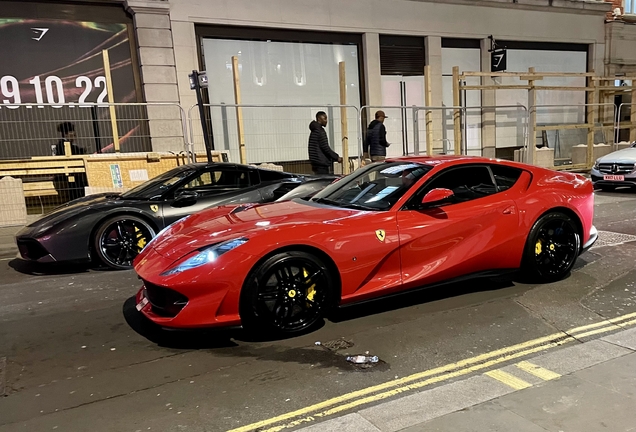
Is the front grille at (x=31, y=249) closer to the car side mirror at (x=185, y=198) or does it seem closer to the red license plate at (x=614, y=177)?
the car side mirror at (x=185, y=198)

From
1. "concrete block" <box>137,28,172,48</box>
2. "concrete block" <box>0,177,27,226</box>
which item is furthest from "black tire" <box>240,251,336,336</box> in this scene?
"concrete block" <box>137,28,172,48</box>

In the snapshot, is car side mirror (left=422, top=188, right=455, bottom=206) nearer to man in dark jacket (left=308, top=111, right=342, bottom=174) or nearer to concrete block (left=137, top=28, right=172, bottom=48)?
man in dark jacket (left=308, top=111, right=342, bottom=174)

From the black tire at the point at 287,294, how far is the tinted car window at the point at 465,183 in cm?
132

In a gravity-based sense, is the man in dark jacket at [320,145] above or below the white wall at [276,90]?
below


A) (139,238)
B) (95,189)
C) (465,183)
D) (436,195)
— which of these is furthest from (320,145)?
(436,195)

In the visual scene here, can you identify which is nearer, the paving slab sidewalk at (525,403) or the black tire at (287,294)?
the paving slab sidewalk at (525,403)

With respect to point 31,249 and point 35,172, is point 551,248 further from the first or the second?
point 35,172

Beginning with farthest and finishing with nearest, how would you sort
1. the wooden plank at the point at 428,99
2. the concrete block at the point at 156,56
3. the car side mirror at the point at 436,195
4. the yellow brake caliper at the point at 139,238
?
1. the wooden plank at the point at 428,99
2. the concrete block at the point at 156,56
3. the yellow brake caliper at the point at 139,238
4. the car side mirror at the point at 436,195

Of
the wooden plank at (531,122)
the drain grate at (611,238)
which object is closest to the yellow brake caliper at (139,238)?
the drain grate at (611,238)

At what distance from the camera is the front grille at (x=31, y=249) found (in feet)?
19.2

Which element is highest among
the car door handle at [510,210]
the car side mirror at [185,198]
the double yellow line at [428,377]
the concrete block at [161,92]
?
the concrete block at [161,92]

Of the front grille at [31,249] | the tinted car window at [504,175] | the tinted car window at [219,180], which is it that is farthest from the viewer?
the tinted car window at [219,180]

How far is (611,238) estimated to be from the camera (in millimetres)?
7117

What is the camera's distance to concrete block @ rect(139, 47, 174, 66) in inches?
492
